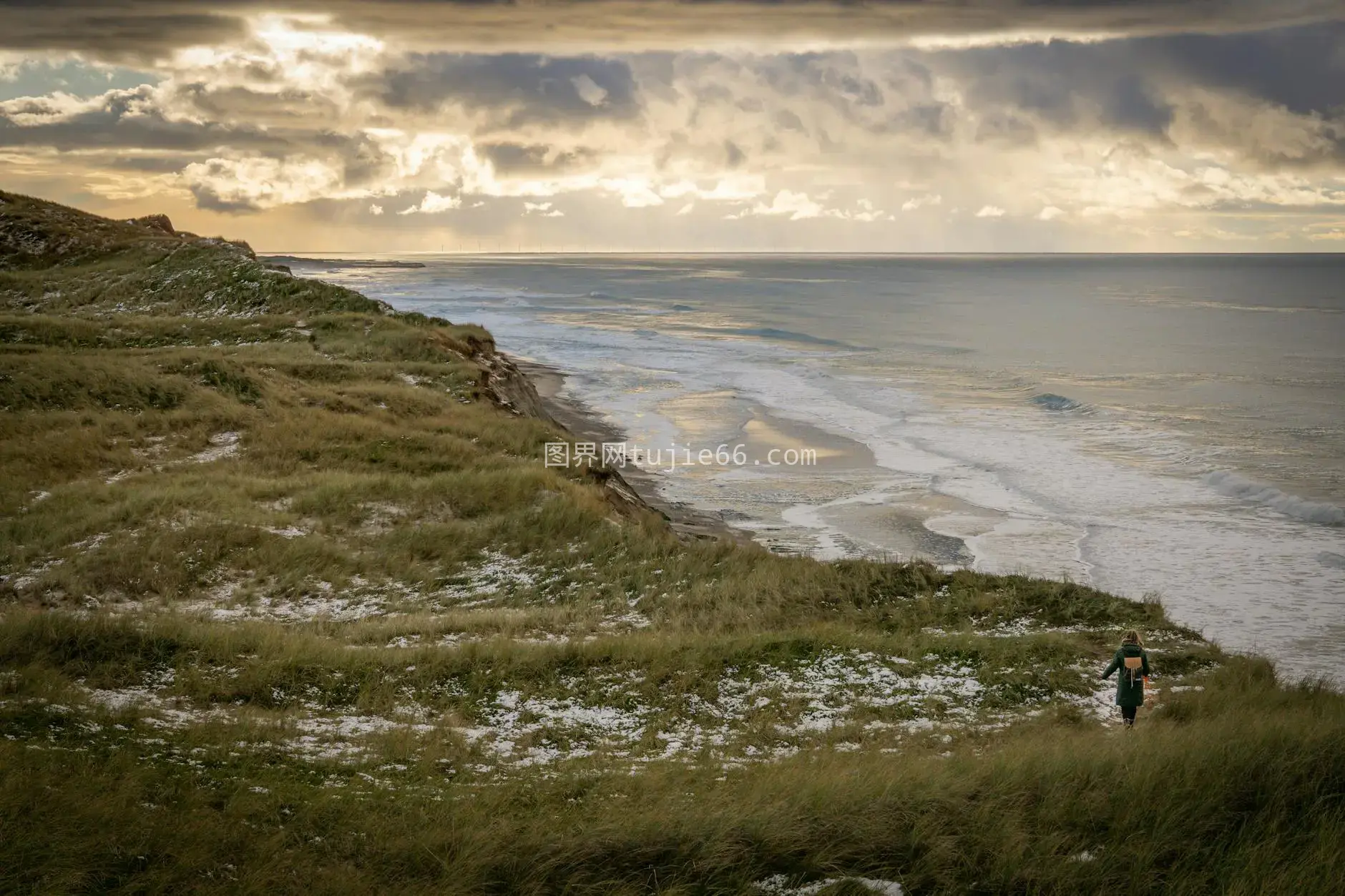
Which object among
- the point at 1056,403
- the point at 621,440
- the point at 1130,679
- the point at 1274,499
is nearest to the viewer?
the point at 1130,679

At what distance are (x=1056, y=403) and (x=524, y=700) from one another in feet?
149

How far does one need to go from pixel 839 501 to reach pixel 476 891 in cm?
2463

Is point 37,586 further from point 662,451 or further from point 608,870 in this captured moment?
point 662,451

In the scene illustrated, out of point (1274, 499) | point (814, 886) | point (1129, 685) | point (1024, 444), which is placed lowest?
point (1274, 499)

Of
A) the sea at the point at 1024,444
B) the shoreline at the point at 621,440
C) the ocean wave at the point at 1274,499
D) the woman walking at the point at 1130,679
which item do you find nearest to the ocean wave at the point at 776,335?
the sea at the point at 1024,444

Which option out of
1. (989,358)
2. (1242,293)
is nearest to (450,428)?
(989,358)

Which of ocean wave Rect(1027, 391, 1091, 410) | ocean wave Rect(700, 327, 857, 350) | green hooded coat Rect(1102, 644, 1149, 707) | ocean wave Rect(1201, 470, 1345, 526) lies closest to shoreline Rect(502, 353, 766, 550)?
green hooded coat Rect(1102, 644, 1149, 707)

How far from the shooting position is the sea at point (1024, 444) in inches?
915

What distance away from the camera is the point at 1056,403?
50156 mm

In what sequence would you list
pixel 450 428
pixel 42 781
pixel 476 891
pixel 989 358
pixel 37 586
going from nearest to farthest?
1. pixel 476 891
2. pixel 42 781
3. pixel 37 586
4. pixel 450 428
5. pixel 989 358

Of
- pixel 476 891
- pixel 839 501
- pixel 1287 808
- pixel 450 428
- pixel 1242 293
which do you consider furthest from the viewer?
pixel 1242 293

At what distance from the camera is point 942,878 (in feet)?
19.4

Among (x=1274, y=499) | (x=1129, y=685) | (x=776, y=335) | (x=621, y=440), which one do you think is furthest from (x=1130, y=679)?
(x=776, y=335)

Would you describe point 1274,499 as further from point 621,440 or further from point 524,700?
point 524,700
